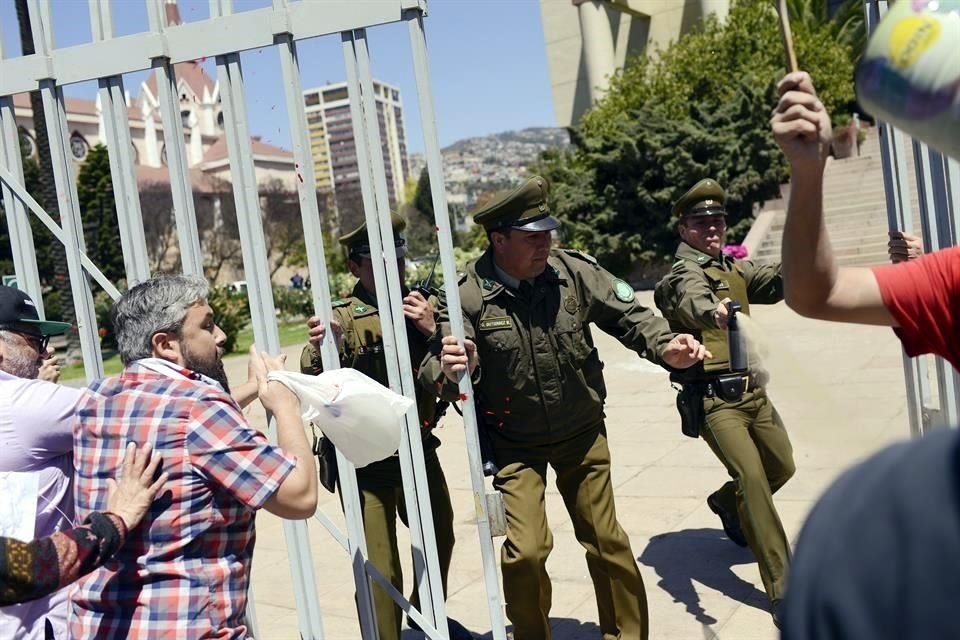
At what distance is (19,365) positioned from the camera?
3266 millimetres

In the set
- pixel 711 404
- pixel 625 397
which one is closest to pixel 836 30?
pixel 625 397

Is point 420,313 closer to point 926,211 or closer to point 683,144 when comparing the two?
point 926,211

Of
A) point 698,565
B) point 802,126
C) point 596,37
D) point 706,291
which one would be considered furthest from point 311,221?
point 596,37

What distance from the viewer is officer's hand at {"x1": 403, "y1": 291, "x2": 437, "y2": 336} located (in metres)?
4.20

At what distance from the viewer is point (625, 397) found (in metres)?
11.0

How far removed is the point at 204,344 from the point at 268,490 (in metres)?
0.58

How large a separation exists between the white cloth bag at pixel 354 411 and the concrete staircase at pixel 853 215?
15.9 meters

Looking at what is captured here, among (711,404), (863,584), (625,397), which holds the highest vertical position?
(863,584)

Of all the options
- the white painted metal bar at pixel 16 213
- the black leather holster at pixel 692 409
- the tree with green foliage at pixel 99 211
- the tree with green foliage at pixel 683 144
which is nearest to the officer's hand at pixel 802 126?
the white painted metal bar at pixel 16 213

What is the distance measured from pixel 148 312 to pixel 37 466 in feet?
2.06

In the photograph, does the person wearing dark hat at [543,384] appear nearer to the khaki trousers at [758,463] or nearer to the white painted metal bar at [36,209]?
the khaki trousers at [758,463]

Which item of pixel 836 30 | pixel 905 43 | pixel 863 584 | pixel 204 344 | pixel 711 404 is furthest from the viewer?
pixel 836 30

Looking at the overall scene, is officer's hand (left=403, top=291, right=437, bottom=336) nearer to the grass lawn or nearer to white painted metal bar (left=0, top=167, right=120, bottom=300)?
white painted metal bar (left=0, top=167, right=120, bottom=300)

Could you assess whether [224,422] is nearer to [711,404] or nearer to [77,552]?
[77,552]
